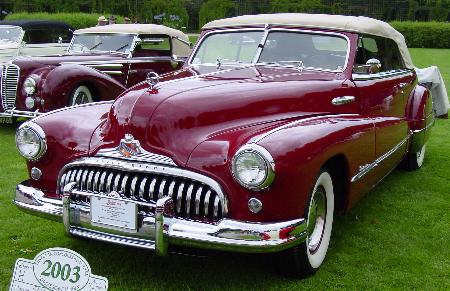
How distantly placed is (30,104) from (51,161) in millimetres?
4225

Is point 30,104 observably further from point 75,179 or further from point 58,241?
point 75,179

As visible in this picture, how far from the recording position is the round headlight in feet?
24.5

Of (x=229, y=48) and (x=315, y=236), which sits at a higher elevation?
(x=229, y=48)

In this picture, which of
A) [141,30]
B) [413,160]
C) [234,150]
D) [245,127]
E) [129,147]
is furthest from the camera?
[141,30]

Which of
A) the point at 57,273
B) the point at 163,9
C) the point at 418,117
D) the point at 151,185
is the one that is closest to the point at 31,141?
the point at 151,185

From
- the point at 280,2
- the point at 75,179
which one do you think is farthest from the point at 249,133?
the point at 280,2

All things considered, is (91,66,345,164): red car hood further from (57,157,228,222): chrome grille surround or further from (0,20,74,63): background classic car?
(0,20,74,63): background classic car

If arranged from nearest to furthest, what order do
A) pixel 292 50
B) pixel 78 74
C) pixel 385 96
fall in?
pixel 292 50, pixel 385 96, pixel 78 74

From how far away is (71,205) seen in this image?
330 centimetres

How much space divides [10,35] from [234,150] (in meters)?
8.87

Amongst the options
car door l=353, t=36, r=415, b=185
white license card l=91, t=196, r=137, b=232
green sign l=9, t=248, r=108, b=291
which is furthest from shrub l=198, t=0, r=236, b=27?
green sign l=9, t=248, r=108, b=291

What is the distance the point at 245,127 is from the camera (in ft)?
11.2

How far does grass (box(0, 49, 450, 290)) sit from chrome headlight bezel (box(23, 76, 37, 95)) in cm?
260

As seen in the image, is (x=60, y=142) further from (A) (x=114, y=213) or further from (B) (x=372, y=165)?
(B) (x=372, y=165)
